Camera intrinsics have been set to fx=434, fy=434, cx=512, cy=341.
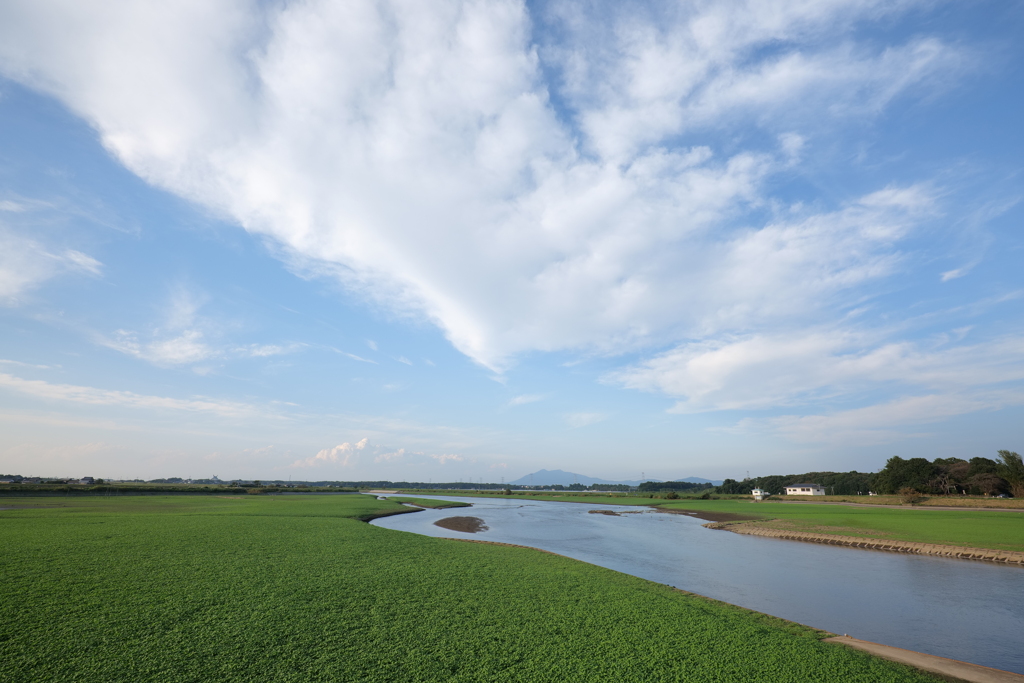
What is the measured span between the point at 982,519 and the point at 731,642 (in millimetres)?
47838

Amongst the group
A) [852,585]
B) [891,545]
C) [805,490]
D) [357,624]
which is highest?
[805,490]

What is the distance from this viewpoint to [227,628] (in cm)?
1013

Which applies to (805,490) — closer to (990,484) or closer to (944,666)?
(990,484)

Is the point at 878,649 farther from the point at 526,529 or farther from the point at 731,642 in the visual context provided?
the point at 526,529

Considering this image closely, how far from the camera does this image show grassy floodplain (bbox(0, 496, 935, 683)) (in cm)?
852

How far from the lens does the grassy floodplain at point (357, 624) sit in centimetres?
852

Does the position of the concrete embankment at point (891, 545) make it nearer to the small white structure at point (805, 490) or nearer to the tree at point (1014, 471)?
the tree at point (1014, 471)

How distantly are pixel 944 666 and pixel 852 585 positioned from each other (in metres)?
12.6

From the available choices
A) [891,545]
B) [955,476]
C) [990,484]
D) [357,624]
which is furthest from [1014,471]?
[357,624]

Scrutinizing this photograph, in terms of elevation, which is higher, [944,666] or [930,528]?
[930,528]

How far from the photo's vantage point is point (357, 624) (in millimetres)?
10898

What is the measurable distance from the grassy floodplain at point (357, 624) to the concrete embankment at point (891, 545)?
2316 centimetres

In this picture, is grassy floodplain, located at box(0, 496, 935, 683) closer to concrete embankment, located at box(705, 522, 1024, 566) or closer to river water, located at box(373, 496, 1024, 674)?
river water, located at box(373, 496, 1024, 674)

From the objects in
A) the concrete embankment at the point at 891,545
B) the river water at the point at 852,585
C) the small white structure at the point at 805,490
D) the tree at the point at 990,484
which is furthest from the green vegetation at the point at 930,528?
the small white structure at the point at 805,490
